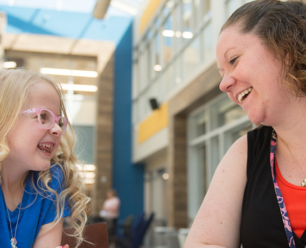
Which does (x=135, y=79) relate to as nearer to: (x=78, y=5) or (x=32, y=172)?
(x=78, y=5)

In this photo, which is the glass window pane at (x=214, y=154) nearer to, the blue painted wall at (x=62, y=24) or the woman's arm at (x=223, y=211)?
the woman's arm at (x=223, y=211)

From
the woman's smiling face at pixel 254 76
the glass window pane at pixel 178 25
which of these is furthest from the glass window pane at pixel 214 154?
the woman's smiling face at pixel 254 76

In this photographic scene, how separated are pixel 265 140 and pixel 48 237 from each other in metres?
0.79

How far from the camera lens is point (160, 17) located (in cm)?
1129

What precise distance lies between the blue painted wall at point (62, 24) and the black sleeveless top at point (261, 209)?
45.6 ft

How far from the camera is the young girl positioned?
1.24 metres

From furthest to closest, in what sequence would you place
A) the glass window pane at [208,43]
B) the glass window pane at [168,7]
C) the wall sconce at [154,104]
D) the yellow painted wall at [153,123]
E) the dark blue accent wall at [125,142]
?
the dark blue accent wall at [125,142], the wall sconce at [154,104], the yellow painted wall at [153,123], the glass window pane at [168,7], the glass window pane at [208,43]

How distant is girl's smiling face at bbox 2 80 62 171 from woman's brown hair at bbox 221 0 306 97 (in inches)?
28.0

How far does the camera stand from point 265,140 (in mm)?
1153

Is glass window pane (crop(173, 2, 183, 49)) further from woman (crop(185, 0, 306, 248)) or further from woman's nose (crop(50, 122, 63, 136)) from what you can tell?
woman (crop(185, 0, 306, 248))

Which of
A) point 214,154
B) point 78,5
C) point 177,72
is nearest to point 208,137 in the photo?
point 214,154

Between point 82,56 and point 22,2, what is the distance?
2.88 meters

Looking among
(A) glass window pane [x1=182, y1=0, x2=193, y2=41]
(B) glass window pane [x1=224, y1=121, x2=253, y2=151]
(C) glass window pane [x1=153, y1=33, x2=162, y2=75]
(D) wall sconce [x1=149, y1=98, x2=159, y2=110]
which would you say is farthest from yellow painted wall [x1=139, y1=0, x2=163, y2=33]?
(B) glass window pane [x1=224, y1=121, x2=253, y2=151]

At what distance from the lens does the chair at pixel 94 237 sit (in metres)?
1.32
